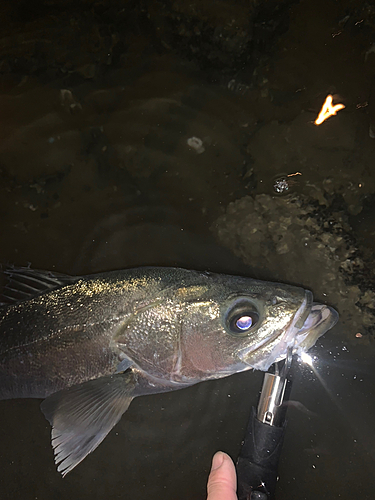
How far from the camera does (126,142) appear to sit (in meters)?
2.69

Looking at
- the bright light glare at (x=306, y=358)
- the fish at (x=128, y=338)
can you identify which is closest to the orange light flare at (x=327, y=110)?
the fish at (x=128, y=338)

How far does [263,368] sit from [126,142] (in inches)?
84.1

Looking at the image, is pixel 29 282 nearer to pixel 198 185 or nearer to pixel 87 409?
pixel 87 409

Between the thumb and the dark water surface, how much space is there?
22cm

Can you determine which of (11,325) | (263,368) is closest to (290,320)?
(263,368)

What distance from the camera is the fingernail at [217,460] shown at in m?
2.21

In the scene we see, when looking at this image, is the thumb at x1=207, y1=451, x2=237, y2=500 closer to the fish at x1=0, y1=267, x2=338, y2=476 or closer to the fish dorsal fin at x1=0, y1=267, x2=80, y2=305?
the fish at x1=0, y1=267, x2=338, y2=476

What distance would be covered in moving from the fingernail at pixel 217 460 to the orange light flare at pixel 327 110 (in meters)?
2.79

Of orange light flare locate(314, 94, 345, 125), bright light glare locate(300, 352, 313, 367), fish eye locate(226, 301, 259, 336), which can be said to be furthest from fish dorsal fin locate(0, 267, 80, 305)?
orange light flare locate(314, 94, 345, 125)

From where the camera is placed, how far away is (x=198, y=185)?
8.69ft

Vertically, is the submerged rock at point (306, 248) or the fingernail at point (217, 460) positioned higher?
the submerged rock at point (306, 248)

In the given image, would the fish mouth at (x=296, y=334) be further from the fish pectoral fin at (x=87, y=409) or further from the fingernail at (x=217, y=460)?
the fingernail at (x=217, y=460)

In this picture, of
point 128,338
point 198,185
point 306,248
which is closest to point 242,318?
point 128,338

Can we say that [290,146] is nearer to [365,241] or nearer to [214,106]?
[214,106]
